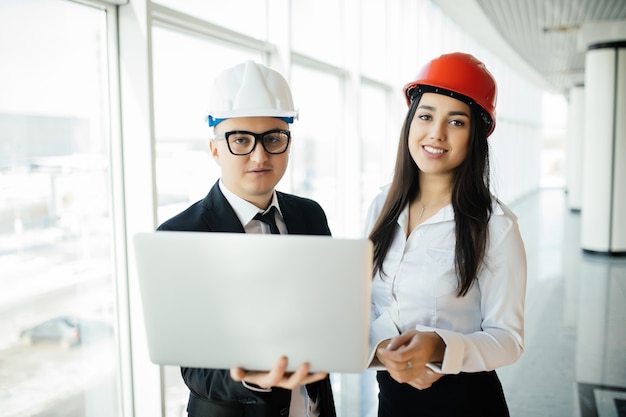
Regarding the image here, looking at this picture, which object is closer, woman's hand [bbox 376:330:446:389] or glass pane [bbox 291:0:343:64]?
woman's hand [bbox 376:330:446:389]

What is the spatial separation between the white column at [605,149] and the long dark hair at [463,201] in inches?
329

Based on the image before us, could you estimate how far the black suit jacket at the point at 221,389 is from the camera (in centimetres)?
145

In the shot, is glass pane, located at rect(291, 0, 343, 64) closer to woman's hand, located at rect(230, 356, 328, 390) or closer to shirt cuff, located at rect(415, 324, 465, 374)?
shirt cuff, located at rect(415, 324, 465, 374)

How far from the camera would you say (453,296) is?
1.65m

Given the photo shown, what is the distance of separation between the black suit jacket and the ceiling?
7986 mm

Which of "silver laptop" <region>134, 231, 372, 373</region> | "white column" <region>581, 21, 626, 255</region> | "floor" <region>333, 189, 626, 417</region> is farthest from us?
"white column" <region>581, 21, 626, 255</region>

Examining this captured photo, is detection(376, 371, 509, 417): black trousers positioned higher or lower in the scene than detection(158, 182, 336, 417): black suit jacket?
lower

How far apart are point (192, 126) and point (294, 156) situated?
132 centimetres

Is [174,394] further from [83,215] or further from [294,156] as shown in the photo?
[294,156]

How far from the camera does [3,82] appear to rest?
2.22 meters

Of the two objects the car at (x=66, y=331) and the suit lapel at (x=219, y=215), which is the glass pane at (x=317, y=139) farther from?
the suit lapel at (x=219, y=215)

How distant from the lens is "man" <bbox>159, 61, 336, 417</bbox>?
1487 mm

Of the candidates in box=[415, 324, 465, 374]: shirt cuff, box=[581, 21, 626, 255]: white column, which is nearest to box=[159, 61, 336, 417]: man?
box=[415, 324, 465, 374]: shirt cuff

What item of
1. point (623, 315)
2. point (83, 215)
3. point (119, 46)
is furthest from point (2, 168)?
point (623, 315)
